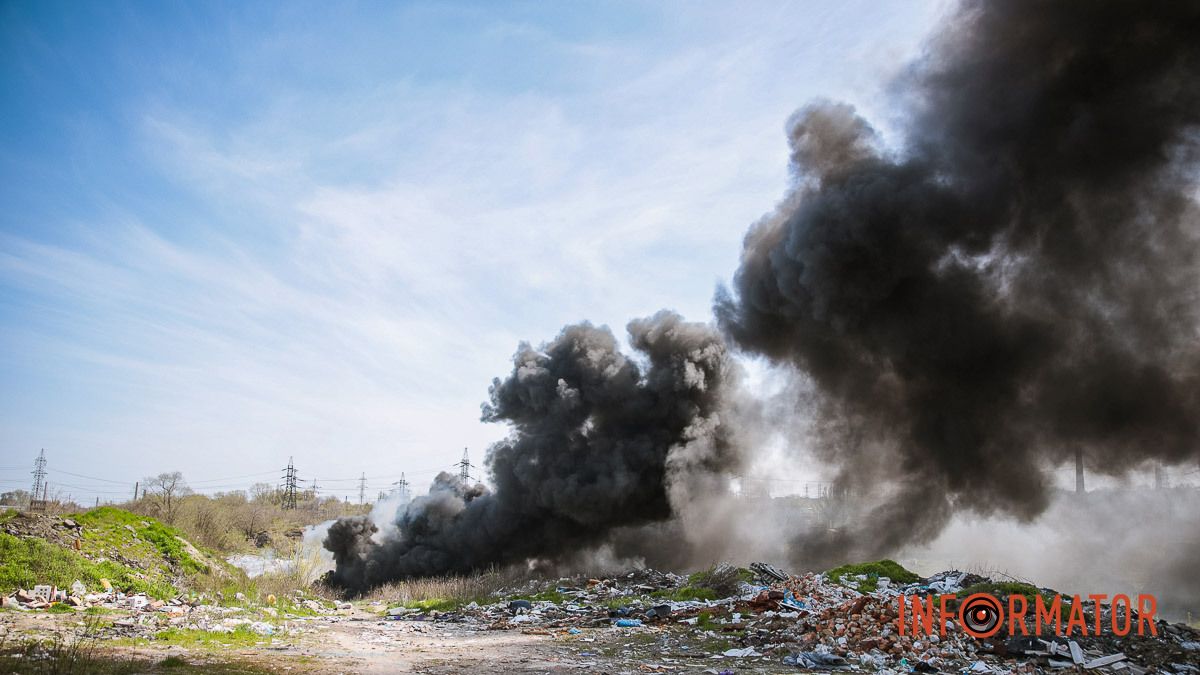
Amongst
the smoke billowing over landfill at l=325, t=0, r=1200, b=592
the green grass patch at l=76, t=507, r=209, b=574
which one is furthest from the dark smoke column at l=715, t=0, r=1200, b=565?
the green grass patch at l=76, t=507, r=209, b=574

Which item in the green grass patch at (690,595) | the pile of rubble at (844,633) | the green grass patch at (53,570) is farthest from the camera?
the green grass patch at (690,595)

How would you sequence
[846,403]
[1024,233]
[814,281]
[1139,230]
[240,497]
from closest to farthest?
1. [1139,230]
2. [1024,233]
3. [814,281]
4. [846,403]
5. [240,497]

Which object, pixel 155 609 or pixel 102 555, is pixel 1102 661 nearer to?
pixel 155 609

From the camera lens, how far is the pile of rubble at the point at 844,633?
1340 cm

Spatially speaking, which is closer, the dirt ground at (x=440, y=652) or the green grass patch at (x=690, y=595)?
the dirt ground at (x=440, y=652)

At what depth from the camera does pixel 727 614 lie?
60.5 feet

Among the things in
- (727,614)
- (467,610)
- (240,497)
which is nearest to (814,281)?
(727,614)

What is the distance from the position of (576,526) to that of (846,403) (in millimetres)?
16672

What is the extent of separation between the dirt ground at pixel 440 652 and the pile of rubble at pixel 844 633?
0.62m

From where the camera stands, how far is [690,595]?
2264cm

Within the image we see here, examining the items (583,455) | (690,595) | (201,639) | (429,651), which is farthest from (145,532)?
(583,455)

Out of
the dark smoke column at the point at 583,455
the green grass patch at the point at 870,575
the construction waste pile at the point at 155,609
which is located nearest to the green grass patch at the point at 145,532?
the construction waste pile at the point at 155,609

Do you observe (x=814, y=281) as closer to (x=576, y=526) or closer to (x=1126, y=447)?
(x=1126, y=447)

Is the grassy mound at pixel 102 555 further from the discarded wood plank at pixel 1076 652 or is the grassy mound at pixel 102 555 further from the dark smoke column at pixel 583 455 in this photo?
the discarded wood plank at pixel 1076 652
